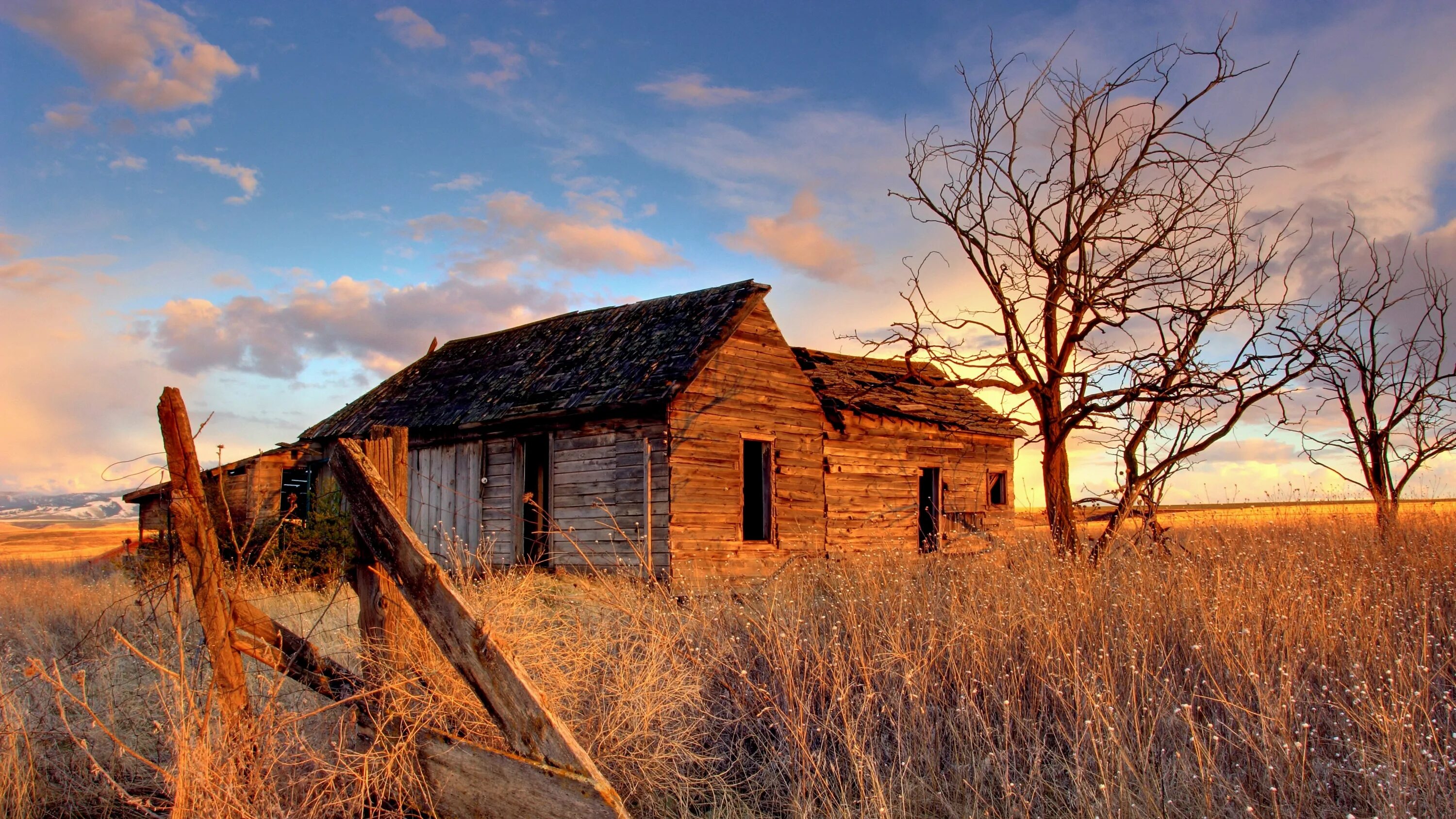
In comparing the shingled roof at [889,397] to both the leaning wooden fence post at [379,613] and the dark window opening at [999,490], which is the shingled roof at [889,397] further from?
the leaning wooden fence post at [379,613]

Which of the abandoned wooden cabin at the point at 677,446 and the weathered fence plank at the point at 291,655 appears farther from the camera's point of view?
the abandoned wooden cabin at the point at 677,446

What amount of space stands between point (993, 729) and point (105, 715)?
533 cm

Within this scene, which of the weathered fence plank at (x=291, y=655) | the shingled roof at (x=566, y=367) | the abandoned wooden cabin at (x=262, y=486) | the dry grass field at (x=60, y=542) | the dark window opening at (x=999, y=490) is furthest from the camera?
the dry grass field at (x=60, y=542)

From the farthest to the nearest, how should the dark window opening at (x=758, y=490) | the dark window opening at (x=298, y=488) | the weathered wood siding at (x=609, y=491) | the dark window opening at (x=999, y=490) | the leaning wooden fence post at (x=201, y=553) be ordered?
the dark window opening at (x=999, y=490)
the dark window opening at (x=298, y=488)
the dark window opening at (x=758, y=490)
the weathered wood siding at (x=609, y=491)
the leaning wooden fence post at (x=201, y=553)

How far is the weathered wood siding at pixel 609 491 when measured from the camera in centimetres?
1245

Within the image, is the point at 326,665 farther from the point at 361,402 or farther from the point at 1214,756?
the point at 361,402

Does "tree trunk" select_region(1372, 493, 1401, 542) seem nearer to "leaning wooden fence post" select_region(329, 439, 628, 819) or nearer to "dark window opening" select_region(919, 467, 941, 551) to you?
"dark window opening" select_region(919, 467, 941, 551)

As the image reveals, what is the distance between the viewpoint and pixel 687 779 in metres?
4.27

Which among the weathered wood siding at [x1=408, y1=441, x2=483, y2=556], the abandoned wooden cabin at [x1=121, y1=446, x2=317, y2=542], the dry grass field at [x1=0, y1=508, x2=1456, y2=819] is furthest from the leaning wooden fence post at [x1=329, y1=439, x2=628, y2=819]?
the abandoned wooden cabin at [x1=121, y1=446, x2=317, y2=542]

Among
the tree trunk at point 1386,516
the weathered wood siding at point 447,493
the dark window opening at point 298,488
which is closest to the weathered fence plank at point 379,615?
the tree trunk at point 1386,516

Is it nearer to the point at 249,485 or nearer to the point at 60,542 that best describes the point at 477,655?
the point at 249,485

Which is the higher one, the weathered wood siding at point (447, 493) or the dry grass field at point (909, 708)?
the weathered wood siding at point (447, 493)

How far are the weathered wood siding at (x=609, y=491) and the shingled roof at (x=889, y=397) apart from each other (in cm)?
295

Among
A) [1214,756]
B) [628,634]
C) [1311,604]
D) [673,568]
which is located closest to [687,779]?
[628,634]
